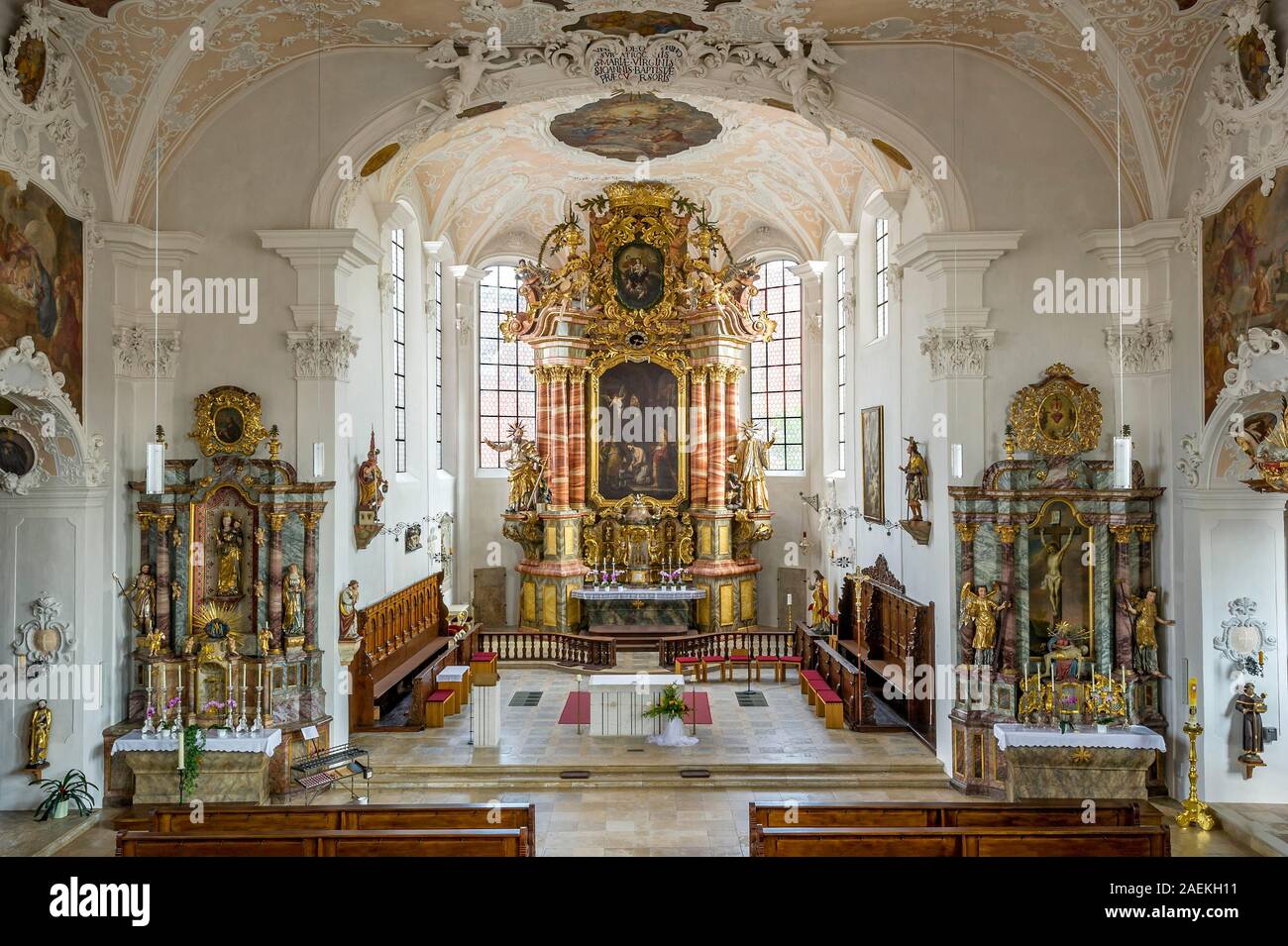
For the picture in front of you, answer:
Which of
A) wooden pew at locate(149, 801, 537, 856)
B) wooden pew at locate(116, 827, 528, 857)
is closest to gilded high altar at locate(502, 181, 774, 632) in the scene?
wooden pew at locate(149, 801, 537, 856)

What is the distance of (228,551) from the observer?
43.4 feet

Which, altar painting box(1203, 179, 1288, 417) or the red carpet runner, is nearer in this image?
altar painting box(1203, 179, 1288, 417)

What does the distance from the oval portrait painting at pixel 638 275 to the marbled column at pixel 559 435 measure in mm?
2304

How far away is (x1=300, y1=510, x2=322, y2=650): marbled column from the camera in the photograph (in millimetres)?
13234

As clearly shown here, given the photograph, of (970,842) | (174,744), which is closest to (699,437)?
(174,744)

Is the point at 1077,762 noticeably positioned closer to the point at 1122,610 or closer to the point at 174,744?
the point at 1122,610

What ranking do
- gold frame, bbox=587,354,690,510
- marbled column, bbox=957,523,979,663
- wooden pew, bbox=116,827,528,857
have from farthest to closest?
gold frame, bbox=587,354,690,510 < marbled column, bbox=957,523,979,663 < wooden pew, bbox=116,827,528,857

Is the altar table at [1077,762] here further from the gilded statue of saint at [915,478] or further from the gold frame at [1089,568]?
the gilded statue of saint at [915,478]

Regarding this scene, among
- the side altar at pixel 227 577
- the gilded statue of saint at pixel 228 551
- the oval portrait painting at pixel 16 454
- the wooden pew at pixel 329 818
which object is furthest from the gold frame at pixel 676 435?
the wooden pew at pixel 329 818

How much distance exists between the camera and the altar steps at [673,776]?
13.3 metres

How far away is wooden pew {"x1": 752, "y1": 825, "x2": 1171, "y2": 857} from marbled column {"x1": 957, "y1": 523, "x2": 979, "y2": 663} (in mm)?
3976

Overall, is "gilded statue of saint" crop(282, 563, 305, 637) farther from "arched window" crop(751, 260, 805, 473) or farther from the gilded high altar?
"arched window" crop(751, 260, 805, 473)

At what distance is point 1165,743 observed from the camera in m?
12.6

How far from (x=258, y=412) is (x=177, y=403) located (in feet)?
3.64
